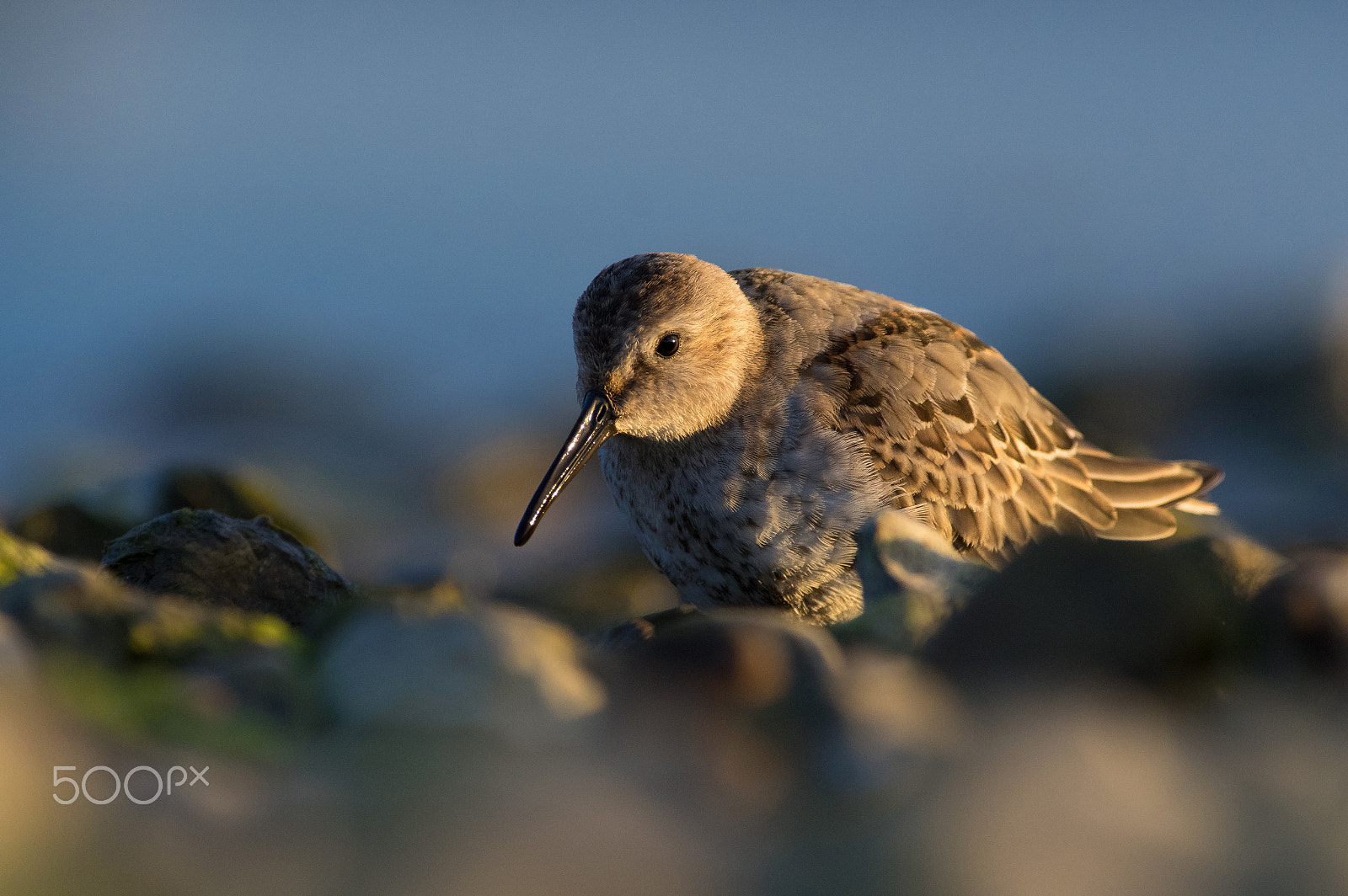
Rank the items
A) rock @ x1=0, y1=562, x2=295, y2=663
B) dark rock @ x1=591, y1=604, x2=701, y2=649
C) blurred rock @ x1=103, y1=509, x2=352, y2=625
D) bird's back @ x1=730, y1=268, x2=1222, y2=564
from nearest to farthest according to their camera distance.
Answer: rock @ x1=0, y1=562, x2=295, y2=663 < dark rock @ x1=591, y1=604, x2=701, y2=649 < blurred rock @ x1=103, y1=509, x2=352, y2=625 < bird's back @ x1=730, y1=268, x2=1222, y2=564

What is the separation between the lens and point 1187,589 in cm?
275

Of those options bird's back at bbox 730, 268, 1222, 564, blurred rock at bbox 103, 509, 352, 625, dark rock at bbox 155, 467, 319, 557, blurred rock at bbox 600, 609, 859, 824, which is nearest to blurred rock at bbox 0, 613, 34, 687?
blurred rock at bbox 103, 509, 352, 625

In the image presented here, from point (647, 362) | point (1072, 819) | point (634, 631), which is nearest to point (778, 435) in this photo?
point (647, 362)

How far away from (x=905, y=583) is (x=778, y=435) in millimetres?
1462

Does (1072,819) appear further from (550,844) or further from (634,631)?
(634,631)

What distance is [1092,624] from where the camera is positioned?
264 cm

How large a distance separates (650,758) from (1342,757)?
4.89ft

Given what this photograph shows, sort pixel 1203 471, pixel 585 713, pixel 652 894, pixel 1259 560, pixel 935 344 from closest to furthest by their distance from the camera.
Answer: pixel 652 894 < pixel 585 713 < pixel 1259 560 < pixel 935 344 < pixel 1203 471

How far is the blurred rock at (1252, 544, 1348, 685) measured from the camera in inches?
103

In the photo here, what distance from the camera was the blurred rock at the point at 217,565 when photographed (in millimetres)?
3455

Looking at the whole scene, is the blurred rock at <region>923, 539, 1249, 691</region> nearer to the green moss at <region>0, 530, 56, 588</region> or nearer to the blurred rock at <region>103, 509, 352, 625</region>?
the blurred rock at <region>103, 509, 352, 625</region>

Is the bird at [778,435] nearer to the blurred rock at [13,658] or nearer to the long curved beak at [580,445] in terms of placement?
the long curved beak at [580,445]

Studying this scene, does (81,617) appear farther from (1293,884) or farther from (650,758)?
(1293,884)

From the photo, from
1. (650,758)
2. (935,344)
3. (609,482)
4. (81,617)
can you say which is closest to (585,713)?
(650,758)
